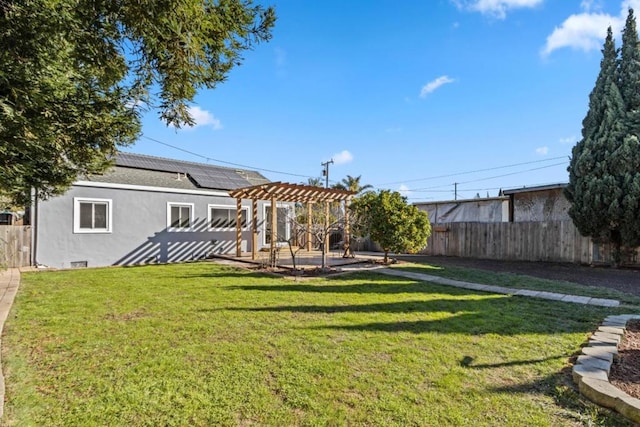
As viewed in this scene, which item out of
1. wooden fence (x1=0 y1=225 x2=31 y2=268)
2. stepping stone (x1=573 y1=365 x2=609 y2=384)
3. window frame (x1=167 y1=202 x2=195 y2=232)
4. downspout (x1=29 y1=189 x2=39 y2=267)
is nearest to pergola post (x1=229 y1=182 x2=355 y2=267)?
window frame (x1=167 y1=202 x2=195 y2=232)

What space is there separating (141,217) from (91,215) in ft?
5.27

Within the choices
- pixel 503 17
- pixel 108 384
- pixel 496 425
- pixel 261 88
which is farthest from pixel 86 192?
pixel 503 17

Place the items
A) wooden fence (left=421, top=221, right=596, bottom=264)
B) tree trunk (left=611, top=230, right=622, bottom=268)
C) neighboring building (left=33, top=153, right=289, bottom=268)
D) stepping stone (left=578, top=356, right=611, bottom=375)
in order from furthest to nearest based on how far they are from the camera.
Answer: wooden fence (left=421, top=221, right=596, bottom=264), tree trunk (left=611, top=230, right=622, bottom=268), neighboring building (left=33, top=153, right=289, bottom=268), stepping stone (left=578, top=356, right=611, bottom=375)

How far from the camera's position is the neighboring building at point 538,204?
49.2ft

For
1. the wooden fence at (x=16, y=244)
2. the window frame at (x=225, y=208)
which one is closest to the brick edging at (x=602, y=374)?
the window frame at (x=225, y=208)

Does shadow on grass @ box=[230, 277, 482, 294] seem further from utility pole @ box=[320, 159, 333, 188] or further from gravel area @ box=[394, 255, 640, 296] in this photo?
utility pole @ box=[320, 159, 333, 188]

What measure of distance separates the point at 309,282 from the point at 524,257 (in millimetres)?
11049

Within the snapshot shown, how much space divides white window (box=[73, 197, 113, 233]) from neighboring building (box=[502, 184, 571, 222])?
17649mm

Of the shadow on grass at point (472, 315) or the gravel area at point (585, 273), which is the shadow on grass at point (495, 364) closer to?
the shadow on grass at point (472, 315)

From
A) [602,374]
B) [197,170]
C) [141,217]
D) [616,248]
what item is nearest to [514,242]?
[616,248]

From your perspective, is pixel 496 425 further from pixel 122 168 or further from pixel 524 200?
pixel 524 200

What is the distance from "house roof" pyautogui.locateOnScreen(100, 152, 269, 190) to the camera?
1344 cm

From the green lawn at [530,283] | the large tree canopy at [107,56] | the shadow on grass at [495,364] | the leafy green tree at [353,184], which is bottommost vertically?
the green lawn at [530,283]

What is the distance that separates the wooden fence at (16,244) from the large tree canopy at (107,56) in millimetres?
7482
